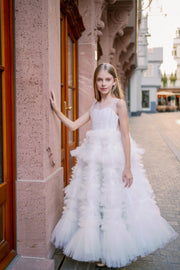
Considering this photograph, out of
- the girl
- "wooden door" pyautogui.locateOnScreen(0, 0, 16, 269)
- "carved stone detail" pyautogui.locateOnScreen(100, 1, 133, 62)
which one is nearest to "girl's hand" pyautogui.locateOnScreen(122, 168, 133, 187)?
the girl

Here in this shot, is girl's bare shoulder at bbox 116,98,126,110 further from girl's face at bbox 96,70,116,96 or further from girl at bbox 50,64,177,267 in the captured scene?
girl's face at bbox 96,70,116,96

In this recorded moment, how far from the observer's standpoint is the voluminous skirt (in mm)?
2598

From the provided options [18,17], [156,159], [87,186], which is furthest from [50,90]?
[156,159]

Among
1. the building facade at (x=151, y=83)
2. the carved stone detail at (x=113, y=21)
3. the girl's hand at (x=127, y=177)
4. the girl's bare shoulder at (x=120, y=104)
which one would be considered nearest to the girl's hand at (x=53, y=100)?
the girl's bare shoulder at (x=120, y=104)

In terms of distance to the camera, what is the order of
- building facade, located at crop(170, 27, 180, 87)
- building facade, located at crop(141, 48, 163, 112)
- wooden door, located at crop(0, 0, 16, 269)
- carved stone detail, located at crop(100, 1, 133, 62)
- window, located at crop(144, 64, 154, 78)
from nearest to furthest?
wooden door, located at crop(0, 0, 16, 269) < carved stone detail, located at crop(100, 1, 133, 62) < building facade, located at crop(141, 48, 163, 112) < window, located at crop(144, 64, 154, 78) < building facade, located at crop(170, 27, 180, 87)

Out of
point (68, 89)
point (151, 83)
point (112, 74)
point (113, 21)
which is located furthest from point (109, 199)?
point (151, 83)

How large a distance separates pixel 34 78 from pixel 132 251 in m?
1.69

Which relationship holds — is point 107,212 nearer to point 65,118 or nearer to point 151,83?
point 65,118

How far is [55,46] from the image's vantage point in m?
3.00

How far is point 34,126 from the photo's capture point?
2.75 meters

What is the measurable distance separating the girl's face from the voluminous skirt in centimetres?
39

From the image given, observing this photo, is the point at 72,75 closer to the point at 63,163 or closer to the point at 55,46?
the point at 63,163

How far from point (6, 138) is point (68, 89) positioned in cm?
240

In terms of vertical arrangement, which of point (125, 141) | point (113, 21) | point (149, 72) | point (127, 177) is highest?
point (149, 72)
